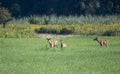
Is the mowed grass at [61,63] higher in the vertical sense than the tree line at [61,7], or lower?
lower

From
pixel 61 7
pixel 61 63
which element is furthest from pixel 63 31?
pixel 61 7

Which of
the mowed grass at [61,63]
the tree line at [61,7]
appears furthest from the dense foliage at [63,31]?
the tree line at [61,7]

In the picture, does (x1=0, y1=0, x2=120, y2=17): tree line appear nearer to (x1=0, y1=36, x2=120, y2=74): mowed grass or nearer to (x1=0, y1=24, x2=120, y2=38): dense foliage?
(x1=0, y1=24, x2=120, y2=38): dense foliage

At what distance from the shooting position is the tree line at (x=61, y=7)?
89.5 m

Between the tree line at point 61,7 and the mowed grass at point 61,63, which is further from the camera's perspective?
the tree line at point 61,7

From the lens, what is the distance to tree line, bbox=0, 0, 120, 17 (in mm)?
89500

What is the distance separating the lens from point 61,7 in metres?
98.8

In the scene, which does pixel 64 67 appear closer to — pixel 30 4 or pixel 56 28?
pixel 56 28

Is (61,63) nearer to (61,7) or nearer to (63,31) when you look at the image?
(63,31)

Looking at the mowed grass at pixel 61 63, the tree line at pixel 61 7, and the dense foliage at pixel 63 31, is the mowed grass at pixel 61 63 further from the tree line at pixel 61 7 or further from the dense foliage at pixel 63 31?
the tree line at pixel 61 7

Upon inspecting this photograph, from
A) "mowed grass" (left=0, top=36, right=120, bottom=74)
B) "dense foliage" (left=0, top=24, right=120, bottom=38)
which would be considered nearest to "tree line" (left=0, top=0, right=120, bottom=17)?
"dense foliage" (left=0, top=24, right=120, bottom=38)

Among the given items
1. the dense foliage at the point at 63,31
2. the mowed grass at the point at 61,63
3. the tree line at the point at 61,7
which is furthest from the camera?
the tree line at the point at 61,7

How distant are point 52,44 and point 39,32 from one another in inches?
1070

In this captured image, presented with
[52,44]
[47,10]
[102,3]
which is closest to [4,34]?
[52,44]
